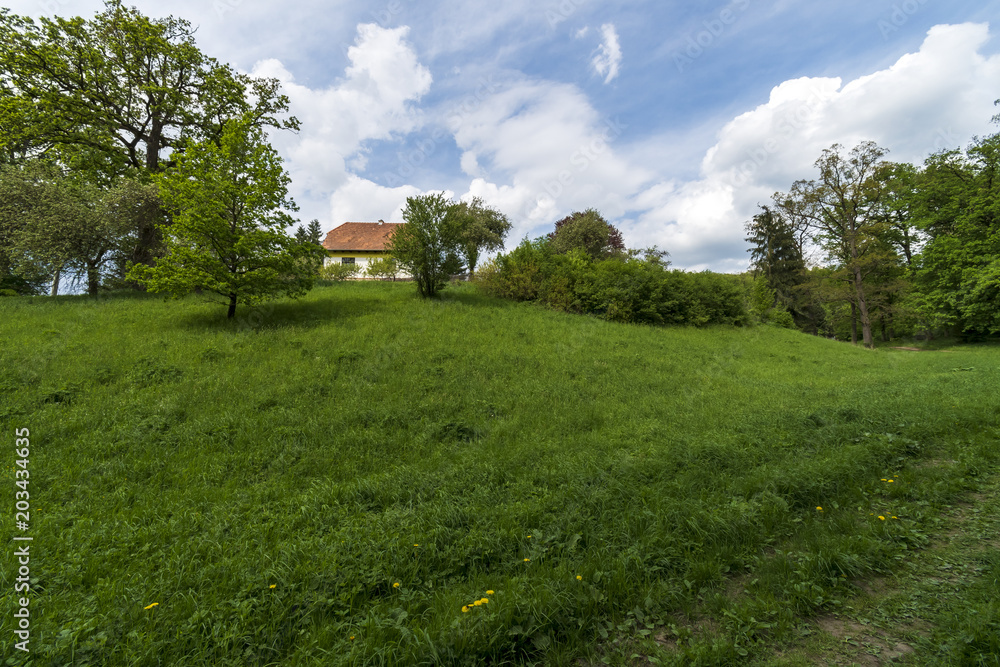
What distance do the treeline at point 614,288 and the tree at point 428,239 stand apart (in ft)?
13.2

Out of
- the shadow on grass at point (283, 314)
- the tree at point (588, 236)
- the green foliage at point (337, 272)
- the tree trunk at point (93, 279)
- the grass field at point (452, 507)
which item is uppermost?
the tree at point (588, 236)

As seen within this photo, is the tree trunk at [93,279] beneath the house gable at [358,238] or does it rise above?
beneath

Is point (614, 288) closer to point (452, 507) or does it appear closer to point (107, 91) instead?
point (452, 507)

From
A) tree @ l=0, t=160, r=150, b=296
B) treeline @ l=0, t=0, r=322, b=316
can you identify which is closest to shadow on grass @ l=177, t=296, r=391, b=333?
treeline @ l=0, t=0, r=322, b=316

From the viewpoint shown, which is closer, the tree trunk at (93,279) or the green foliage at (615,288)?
the tree trunk at (93,279)

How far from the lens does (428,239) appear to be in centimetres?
1744

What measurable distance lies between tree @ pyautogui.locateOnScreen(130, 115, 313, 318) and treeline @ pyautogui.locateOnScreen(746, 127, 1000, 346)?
109 ft

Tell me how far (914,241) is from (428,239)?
39.2 meters

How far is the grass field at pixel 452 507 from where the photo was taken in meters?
2.63

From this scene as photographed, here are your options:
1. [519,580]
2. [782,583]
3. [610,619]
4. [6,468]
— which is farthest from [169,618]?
[782,583]

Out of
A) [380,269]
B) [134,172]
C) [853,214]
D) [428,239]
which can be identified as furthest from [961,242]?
[134,172]

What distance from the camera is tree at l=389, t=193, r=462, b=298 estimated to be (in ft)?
57.2

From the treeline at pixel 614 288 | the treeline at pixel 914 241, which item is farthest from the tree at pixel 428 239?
the treeline at pixel 914 241

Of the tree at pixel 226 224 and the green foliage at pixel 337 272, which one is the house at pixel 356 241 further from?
the tree at pixel 226 224
